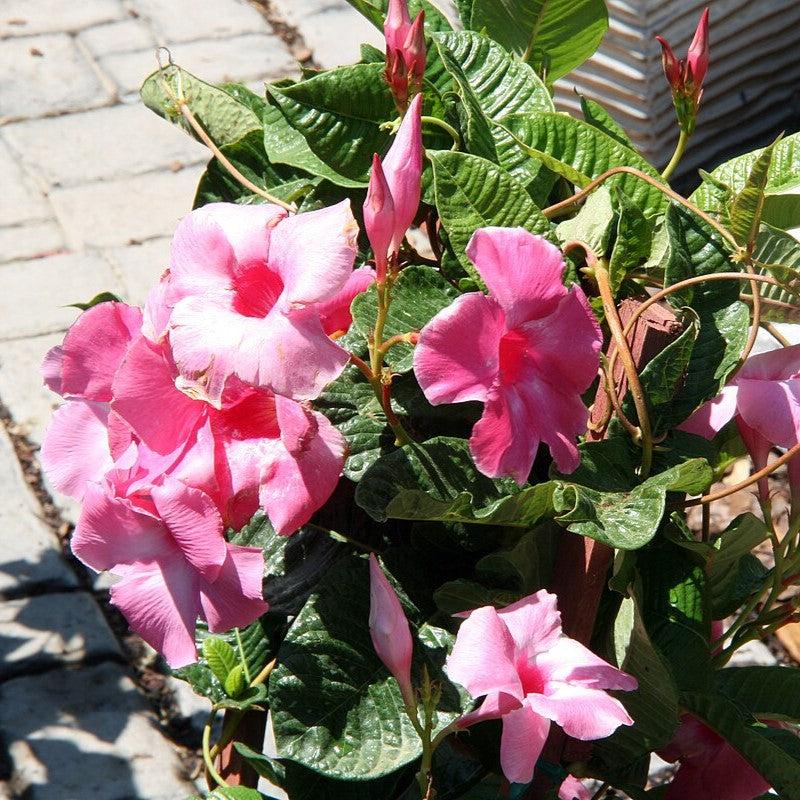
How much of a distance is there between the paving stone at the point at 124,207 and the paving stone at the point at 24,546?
2.59 feet

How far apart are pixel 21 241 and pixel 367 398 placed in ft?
7.89

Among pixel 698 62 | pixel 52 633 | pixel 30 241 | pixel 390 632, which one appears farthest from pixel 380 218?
pixel 30 241

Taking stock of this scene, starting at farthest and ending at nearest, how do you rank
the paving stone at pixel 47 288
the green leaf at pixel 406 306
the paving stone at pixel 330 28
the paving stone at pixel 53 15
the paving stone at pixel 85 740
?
the paving stone at pixel 53 15
the paving stone at pixel 330 28
the paving stone at pixel 47 288
the paving stone at pixel 85 740
the green leaf at pixel 406 306

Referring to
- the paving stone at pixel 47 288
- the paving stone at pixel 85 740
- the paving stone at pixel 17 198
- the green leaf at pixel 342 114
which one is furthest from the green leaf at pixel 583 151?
the paving stone at pixel 17 198

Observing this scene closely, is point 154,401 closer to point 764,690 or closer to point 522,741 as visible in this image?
point 522,741

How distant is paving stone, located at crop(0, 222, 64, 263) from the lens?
2967 millimetres

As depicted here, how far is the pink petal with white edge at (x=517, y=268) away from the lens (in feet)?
2.21

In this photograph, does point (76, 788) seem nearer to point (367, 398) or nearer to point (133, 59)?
point (367, 398)

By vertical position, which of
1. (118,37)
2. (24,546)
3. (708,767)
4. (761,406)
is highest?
(761,406)

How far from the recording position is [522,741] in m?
0.72

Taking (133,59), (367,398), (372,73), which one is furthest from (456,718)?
(133,59)

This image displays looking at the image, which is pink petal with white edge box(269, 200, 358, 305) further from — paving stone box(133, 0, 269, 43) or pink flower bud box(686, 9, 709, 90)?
paving stone box(133, 0, 269, 43)

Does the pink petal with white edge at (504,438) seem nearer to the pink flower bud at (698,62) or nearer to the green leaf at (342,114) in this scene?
the green leaf at (342,114)

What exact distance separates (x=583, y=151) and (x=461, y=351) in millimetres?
298
